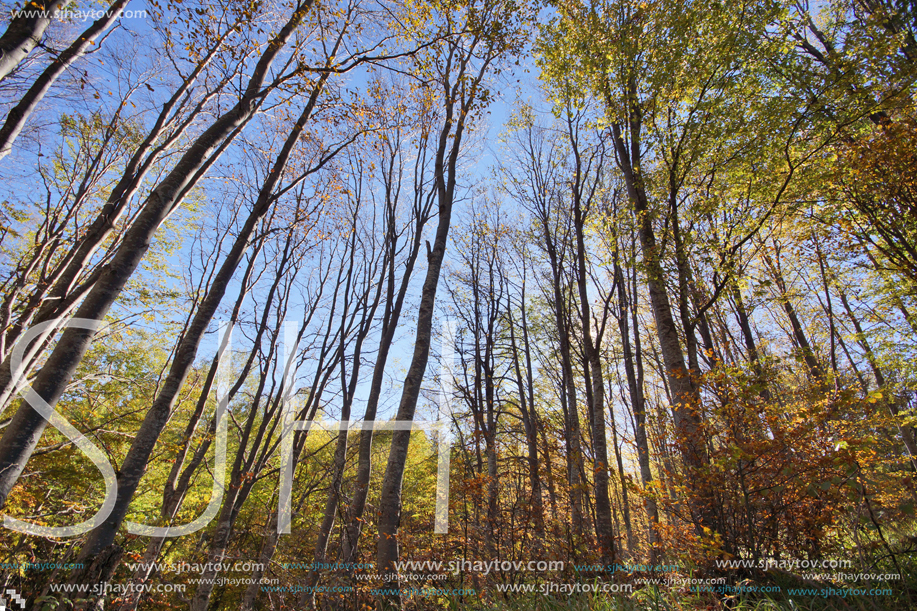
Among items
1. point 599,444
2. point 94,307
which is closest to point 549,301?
point 599,444

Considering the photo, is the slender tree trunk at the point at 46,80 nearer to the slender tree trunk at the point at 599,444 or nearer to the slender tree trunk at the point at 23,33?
the slender tree trunk at the point at 23,33

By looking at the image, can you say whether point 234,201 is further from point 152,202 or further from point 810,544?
point 810,544

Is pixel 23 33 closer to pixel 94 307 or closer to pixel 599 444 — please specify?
pixel 94 307

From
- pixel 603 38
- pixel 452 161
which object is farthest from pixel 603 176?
pixel 452 161

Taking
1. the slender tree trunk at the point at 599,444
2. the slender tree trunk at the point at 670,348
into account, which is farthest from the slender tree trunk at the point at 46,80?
the slender tree trunk at the point at 599,444

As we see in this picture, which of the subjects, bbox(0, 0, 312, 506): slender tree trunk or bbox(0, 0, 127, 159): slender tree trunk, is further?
bbox(0, 0, 127, 159): slender tree trunk

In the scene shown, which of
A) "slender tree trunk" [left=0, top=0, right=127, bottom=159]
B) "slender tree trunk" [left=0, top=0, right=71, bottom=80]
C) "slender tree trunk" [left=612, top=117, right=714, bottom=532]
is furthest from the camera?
"slender tree trunk" [left=612, top=117, right=714, bottom=532]

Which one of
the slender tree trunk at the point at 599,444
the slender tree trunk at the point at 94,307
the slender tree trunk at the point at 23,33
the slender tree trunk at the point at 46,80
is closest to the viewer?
the slender tree trunk at the point at 94,307

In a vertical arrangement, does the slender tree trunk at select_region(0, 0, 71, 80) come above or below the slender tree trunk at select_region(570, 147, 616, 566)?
above

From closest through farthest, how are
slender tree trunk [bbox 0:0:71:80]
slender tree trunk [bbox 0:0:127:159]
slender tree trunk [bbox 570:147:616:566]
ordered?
slender tree trunk [bbox 0:0:71:80], slender tree trunk [bbox 0:0:127:159], slender tree trunk [bbox 570:147:616:566]

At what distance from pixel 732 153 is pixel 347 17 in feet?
22.1

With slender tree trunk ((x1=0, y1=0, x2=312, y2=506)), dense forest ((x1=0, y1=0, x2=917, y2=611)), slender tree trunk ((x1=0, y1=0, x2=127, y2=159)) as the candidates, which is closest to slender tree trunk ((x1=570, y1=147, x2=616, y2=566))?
dense forest ((x1=0, y1=0, x2=917, y2=611))

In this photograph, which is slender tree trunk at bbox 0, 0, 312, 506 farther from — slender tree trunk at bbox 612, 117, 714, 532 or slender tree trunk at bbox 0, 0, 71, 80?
slender tree trunk at bbox 612, 117, 714, 532

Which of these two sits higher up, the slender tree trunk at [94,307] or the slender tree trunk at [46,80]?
the slender tree trunk at [46,80]
